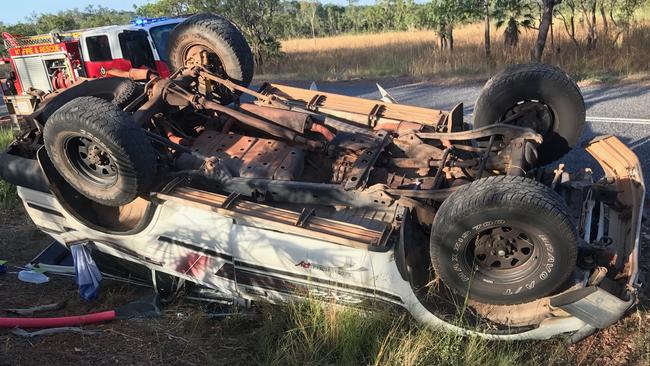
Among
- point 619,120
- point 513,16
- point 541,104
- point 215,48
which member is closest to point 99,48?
point 215,48

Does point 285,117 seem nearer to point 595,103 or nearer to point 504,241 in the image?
point 504,241

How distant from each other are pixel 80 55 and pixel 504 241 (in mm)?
10033

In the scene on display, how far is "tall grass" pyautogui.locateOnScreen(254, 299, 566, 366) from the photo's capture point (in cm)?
269

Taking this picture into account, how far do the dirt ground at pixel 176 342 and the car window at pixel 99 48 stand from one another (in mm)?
7274

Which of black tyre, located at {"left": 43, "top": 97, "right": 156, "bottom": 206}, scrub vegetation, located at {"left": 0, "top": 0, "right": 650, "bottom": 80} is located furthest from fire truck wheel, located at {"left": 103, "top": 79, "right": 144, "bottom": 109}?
scrub vegetation, located at {"left": 0, "top": 0, "right": 650, "bottom": 80}

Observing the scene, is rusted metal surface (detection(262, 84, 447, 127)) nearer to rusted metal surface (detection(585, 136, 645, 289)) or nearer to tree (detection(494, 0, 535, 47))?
rusted metal surface (detection(585, 136, 645, 289))

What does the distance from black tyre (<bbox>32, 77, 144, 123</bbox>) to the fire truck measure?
4.95 m

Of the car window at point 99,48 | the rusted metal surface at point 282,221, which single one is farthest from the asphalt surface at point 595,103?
the car window at point 99,48

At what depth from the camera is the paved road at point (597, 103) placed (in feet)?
18.2

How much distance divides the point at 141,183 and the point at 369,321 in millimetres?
1693

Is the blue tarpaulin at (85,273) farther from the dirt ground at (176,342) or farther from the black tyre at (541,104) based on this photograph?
the black tyre at (541,104)

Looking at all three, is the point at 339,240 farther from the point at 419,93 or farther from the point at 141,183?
the point at 419,93

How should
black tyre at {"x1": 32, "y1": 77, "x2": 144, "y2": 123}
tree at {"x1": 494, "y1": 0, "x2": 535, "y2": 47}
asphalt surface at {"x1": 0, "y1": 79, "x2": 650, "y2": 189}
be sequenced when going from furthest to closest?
tree at {"x1": 494, "y1": 0, "x2": 535, "y2": 47} → asphalt surface at {"x1": 0, "y1": 79, "x2": 650, "y2": 189} → black tyre at {"x1": 32, "y1": 77, "x2": 144, "y2": 123}

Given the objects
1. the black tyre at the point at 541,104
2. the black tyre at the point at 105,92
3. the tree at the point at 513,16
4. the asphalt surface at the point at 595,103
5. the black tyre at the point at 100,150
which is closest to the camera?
the black tyre at the point at 100,150
